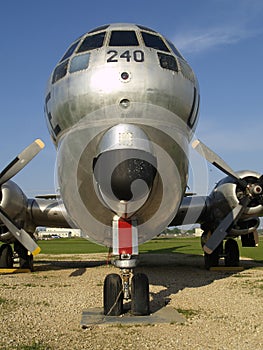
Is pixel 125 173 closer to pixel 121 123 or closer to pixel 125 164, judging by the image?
pixel 125 164

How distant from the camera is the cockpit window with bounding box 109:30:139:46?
6.31m

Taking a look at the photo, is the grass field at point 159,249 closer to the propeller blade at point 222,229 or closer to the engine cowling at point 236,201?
the engine cowling at point 236,201

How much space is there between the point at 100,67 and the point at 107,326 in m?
4.10

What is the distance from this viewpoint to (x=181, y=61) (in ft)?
22.0

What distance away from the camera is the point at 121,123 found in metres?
5.94

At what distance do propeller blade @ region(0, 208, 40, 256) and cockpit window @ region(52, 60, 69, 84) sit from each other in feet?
19.2

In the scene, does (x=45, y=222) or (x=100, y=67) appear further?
(x=45, y=222)

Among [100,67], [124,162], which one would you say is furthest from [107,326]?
[100,67]

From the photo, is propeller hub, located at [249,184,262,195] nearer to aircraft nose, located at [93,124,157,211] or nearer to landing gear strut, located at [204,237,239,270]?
landing gear strut, located at [204,237,239,270]

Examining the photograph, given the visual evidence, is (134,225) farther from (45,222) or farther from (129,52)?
(45,222)

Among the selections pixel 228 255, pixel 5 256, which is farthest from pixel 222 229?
pixel 5 256

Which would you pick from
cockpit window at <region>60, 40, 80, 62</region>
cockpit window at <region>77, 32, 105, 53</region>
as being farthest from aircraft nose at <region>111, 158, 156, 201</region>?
cockpit window at <region>60, 40, 80, 62</region>

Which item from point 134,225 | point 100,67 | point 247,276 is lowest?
point 247,276

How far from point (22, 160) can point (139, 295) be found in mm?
5566
